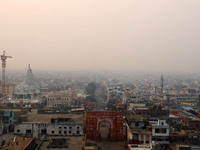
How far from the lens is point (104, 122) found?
28422mm

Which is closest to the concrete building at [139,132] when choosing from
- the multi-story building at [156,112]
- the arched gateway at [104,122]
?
the arched gateway at [104,122]

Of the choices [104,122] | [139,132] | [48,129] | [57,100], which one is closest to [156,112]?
[104,122]

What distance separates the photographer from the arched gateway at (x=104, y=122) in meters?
28.1

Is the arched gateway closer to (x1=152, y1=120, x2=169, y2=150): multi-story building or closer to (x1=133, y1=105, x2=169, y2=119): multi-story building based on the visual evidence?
(x1=152, y1=120, x2=169, y2=150): multi-story building

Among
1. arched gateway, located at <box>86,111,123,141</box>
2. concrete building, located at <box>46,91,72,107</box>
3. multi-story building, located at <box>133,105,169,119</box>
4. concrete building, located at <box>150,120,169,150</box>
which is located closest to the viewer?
concrete building, located at <box>150,120,169,150</box>

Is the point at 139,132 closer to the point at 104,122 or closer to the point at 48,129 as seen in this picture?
the point at 104,122

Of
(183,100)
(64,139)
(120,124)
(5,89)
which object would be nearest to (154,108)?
(120,124)

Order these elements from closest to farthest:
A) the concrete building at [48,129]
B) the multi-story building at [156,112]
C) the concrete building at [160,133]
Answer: the concrete building at [160,133] < the concrete building at [48,129] < the multi-story building at [156,112]

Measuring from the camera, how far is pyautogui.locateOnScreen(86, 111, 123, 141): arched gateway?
2812 centimetres

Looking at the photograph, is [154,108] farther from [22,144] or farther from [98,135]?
[22,144]

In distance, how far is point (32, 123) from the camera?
27.7 m

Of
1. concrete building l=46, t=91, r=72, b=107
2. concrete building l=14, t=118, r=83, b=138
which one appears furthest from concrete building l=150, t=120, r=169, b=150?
concrete building l=46, t=91, r=72, b=107

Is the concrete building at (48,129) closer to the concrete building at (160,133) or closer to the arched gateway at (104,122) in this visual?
the arched gateway at (104,122)

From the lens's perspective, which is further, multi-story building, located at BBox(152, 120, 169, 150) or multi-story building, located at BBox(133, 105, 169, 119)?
multi-story building, located at BBox(133, 105, 169, 119)
